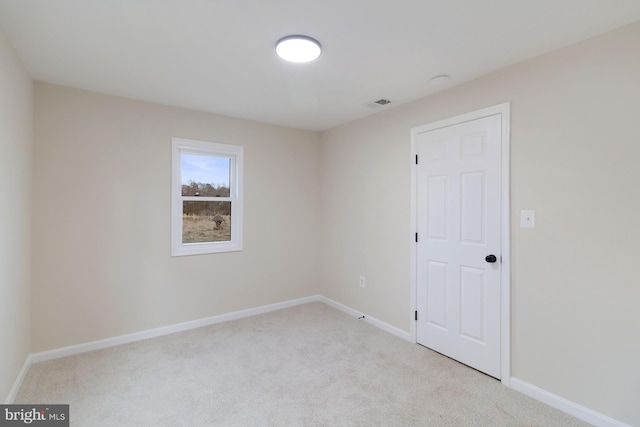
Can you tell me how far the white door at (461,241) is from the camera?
97.5 inches

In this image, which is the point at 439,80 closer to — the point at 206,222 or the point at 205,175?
the point at 205,175

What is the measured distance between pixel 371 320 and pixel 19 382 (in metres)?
3.15

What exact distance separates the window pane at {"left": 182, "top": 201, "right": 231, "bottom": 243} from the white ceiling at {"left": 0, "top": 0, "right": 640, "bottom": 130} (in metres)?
1.29

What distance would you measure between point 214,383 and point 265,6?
2601 millimetres

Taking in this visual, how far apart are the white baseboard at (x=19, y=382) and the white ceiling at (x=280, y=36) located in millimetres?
2375

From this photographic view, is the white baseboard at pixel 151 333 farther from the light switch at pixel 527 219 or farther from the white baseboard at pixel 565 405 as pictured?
the light switch at pixel 527 219

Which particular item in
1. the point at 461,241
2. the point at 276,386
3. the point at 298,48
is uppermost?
the point at 298,48

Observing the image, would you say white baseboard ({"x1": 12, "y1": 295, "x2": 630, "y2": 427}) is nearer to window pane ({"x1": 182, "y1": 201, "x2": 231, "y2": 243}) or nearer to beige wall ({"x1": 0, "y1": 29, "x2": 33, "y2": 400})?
beige wall ({"x1": 0, "y1": 29, "x2": 33, "y2": 400})

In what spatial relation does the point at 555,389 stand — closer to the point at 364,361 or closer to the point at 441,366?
the point at 441,366

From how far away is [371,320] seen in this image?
362cm

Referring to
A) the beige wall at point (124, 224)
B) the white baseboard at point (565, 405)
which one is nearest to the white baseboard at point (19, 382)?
the beige wall at point (124, 224)

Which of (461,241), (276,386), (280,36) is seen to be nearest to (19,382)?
(276,386)

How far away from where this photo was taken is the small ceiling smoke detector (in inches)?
100

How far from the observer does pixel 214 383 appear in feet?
7.80
